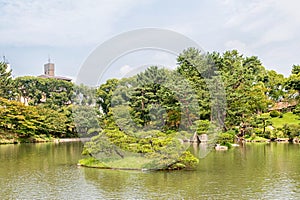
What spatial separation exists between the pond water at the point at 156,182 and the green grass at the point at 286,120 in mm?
17505

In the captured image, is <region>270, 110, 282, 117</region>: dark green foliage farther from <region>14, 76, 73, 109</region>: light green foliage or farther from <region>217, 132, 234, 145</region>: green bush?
<region>14, 76, 73, 109</region>: light green foliage

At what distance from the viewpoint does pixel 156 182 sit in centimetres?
1082

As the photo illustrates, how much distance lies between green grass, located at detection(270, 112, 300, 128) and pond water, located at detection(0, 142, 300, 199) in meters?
17.5

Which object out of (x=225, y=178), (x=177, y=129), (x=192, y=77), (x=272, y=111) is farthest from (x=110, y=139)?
(x=272, y=111)

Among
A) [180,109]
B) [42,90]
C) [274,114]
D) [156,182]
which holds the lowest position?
[156,182]

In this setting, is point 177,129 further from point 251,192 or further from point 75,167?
point 251,192

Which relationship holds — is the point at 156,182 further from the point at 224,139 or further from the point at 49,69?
the point at 49,69

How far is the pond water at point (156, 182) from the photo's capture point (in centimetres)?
936

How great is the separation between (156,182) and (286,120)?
24.5 meters

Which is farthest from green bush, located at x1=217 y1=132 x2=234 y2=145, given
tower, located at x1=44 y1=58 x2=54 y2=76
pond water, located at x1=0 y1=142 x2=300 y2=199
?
tower, located at x1=44 y1=58 x2=54 y2=76

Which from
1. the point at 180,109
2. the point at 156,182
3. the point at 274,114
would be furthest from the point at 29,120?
the point at 156,182

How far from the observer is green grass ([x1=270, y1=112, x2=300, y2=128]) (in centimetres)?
3125

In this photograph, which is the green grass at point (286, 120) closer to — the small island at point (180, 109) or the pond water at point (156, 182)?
the small island at point (180, 109)

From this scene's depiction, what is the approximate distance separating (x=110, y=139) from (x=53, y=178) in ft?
9.21
